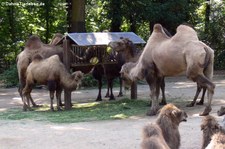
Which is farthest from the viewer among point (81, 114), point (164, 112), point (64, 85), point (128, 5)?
point (128, 5)

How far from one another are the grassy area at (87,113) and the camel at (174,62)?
26.9 inches

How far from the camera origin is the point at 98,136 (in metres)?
8.10

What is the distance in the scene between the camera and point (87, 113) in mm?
10719

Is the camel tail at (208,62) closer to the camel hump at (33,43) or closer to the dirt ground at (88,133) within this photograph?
the dirt ground at (88,133)

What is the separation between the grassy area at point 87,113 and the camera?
10082 millimetres

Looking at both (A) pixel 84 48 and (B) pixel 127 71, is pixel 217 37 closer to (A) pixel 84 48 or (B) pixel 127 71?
(A) pixel 84 48

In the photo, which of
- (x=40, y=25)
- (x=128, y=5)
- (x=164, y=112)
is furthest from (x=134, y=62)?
(x=40, y=25)

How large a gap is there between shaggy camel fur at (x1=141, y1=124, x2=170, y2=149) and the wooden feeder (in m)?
6.73

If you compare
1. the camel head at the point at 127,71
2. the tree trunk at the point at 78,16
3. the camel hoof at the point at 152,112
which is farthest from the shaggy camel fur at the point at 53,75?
the tree trunk at the point at 78,16

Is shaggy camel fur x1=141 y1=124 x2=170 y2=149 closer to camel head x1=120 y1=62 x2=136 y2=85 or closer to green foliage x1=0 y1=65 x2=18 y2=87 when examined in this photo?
camel head x1=120 y1=62 x2=136 y2=85

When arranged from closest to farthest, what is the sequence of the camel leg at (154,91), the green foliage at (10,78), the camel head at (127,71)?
the camel leg at (154,91)
the camel head at (127,71)
the green foliage at (10,78)

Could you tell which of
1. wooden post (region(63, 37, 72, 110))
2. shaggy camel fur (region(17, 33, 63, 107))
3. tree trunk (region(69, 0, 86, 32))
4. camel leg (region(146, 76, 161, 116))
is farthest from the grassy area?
tree trunk (region(69, 0, 86, 32))

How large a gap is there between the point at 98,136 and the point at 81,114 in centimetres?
254

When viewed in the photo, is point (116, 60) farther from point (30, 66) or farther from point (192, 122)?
point (192, 122)
